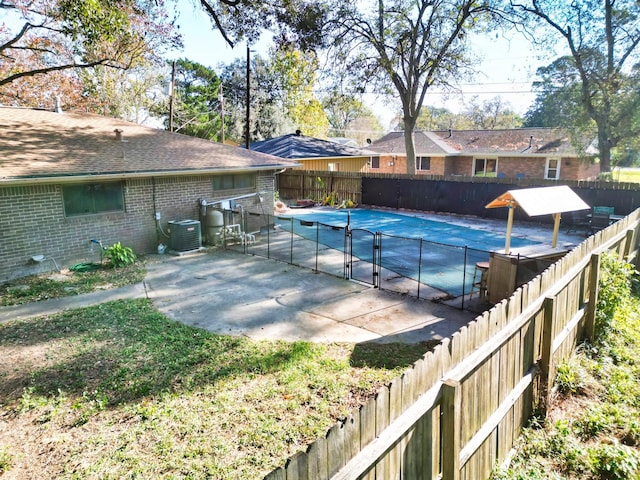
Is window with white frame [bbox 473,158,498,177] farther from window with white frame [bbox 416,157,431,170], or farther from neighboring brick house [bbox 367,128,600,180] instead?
window with white frame [bbox 416,157,431,170]

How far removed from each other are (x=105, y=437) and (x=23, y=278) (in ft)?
26.7

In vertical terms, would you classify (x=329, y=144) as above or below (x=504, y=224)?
above

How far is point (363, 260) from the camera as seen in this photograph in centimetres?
1252

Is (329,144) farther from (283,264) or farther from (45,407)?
(45,407)

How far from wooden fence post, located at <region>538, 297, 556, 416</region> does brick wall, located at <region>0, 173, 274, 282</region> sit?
11596mm

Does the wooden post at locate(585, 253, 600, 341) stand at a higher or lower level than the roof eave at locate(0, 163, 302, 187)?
lower

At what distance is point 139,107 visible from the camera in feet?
122

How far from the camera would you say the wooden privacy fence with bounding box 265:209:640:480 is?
2383mm

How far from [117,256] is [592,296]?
10849mm

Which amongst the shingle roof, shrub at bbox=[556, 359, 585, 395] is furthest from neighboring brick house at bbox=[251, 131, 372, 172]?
shrub at bbox=[556, 359, 585, 395]

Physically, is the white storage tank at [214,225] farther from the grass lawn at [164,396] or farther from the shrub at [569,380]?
the shrub at [569,380]

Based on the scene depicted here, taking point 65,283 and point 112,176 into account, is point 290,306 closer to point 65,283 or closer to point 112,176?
point 65,283

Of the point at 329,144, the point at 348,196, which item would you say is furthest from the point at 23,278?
the point at 329,144

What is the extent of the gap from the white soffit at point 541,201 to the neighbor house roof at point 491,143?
20532 mm
